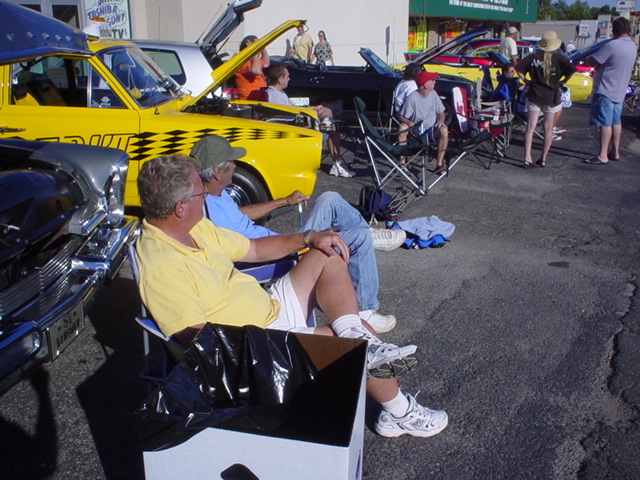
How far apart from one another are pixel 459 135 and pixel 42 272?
6.87 m

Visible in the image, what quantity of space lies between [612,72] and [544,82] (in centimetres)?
87

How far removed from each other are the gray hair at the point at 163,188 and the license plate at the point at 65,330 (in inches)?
30.2

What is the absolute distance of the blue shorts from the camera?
323 inches

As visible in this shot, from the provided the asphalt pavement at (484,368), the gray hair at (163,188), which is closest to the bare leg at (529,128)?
the asphalt pavement at (484,368)

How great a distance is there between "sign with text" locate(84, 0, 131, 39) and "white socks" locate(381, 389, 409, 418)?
12.9 metres

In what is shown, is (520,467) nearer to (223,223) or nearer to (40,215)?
(223,223)

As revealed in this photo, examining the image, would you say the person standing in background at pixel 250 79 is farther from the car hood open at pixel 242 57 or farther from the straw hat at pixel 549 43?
the straw hat at pixel 549 43

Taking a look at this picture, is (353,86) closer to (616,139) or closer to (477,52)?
(616,139)

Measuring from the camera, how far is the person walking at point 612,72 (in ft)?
26.4

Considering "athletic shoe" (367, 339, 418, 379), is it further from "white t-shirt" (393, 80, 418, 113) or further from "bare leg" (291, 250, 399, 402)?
"white t-shirt" (393, 80, 418, 113)

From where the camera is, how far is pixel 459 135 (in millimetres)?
8820

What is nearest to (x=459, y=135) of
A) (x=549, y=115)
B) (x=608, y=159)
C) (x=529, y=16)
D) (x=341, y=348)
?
(x=549, y=115)

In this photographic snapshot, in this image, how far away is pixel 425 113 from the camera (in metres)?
8.01

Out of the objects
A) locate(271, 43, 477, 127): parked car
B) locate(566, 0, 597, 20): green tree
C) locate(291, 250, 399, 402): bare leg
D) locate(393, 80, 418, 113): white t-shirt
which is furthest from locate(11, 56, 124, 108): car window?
locate(566, 0, 597, 20): green tree
